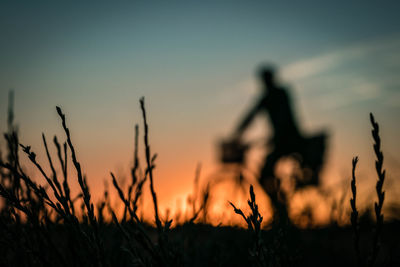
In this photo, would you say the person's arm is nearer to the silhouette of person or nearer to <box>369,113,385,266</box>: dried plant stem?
the silhouette of person

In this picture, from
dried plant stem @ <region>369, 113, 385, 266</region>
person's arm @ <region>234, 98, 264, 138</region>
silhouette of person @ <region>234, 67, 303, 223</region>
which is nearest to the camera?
dried plant stem @ <region>369, 113, 385, 266</region>

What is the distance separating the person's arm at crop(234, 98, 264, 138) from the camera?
8.38 meters

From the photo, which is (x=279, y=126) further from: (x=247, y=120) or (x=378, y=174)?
(x=378, y=174)

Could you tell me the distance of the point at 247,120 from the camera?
28.1 feet

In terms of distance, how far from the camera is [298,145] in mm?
7746

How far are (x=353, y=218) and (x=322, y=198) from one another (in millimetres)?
2923

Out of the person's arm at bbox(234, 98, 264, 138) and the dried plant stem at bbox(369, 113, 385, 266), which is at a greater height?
the person's arm at bbox(234, 98, 264, 138)

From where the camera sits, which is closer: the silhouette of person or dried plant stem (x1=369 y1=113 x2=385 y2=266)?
dried plant stem (x1=369 y1=113 x2=385 y2=266)

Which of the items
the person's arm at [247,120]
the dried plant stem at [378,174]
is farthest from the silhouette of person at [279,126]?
the dried plant stem at [378,174]

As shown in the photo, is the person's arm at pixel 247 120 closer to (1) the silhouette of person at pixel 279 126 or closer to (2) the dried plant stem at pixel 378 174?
(1) the silhouette of person at pixel 279 126

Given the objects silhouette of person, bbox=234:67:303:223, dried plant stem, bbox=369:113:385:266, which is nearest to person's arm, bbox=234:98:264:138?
silhouette of person, bbox=234:67:303:223

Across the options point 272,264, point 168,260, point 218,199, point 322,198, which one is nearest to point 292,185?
point 218,199

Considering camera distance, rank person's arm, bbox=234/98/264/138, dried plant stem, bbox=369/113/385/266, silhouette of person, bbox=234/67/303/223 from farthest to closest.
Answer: person's arm, bbox=234/98/264/138 < silhouette of person, bbox=234/67/303/223 < dried plant stem, bbox=369/113/385/266

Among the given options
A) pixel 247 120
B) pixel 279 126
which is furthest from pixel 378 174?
pixel 247 120
